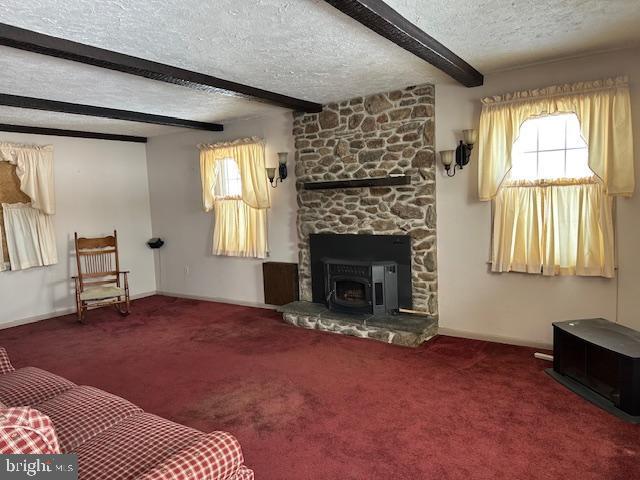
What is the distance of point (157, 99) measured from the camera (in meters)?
4.15

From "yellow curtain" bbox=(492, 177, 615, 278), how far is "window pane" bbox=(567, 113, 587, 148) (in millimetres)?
285

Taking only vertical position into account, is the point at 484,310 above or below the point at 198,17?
below

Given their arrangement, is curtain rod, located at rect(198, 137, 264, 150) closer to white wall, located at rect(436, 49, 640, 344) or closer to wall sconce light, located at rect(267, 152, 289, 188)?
wall sconce light, located at rect(267, 152, 289, 188)

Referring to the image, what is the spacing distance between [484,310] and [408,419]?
1.71 metres

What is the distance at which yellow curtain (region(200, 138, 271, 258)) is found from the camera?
17.1 ft

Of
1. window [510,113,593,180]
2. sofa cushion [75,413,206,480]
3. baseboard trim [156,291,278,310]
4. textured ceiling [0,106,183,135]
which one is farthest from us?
baseboard trim [156,291,278,310]

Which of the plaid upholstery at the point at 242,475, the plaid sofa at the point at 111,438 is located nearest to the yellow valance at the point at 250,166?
the plaid sofa at the point at 111,438

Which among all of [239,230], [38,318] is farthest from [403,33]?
[38,318]

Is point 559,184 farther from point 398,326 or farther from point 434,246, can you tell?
point 398,326

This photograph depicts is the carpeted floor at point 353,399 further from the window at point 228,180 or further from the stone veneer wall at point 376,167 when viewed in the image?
the window at point 228,180

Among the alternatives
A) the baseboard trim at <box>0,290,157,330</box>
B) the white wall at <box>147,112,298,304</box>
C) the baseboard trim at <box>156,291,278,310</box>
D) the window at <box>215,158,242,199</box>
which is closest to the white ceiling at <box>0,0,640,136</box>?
the white wall at <box>147,112,298,304</box>

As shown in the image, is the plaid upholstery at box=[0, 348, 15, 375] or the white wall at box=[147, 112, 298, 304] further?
the white wall at box=[147, 112, 298, 304]

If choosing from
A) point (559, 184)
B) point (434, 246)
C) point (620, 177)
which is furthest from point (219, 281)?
point (620, 177)

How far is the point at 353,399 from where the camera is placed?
2.94 m
